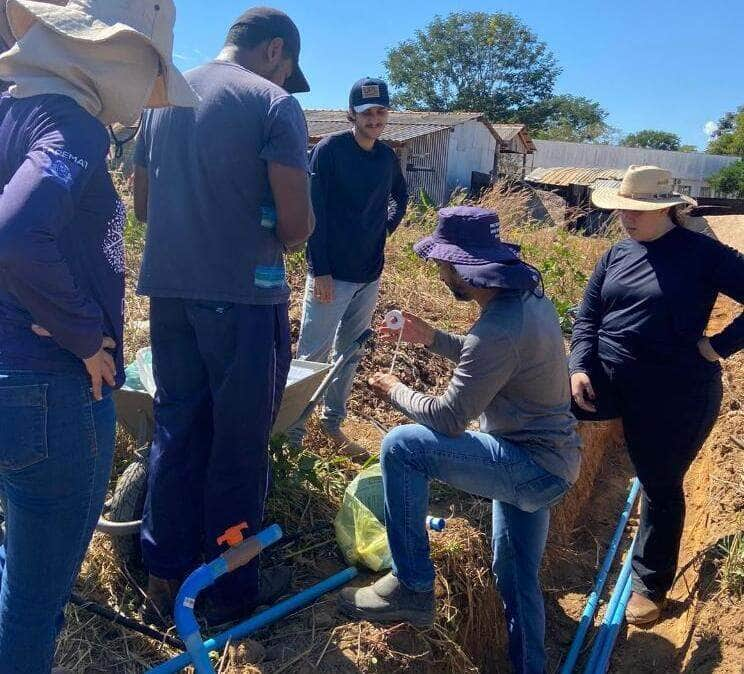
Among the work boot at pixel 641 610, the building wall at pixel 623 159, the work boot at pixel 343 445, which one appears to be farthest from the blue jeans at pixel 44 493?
the building wall at pixel 623 159

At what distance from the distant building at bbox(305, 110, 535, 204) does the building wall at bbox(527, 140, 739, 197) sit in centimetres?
890

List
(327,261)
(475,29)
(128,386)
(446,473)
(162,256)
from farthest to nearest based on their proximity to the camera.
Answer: (475,29) → (327,261) → (128,386) → (446,473) → (162,256)

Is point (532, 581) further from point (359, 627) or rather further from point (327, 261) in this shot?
point (327, 261)

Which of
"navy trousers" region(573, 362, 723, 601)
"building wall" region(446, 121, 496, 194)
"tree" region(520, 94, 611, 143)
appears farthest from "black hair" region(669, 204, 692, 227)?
"tree" region(520, 94, 611, 143)

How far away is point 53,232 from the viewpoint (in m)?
1.58

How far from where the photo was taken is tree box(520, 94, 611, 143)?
44.0 m

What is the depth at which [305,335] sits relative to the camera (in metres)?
4.00

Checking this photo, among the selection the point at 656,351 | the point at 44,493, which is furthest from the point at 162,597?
the point at 656,351

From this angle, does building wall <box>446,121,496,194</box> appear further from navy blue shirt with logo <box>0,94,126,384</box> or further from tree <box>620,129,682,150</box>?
tree <box>620,129,682,150</box>

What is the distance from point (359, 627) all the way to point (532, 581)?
0.73 m

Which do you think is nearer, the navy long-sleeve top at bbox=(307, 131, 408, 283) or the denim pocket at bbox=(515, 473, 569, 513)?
the denim pocket at bbox=(515, 473, 569, 513)

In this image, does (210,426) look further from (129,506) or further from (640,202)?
(640,202)

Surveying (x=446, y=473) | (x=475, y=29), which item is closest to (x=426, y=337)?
(x=446, y=473)

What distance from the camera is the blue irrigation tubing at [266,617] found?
2.25 metres
